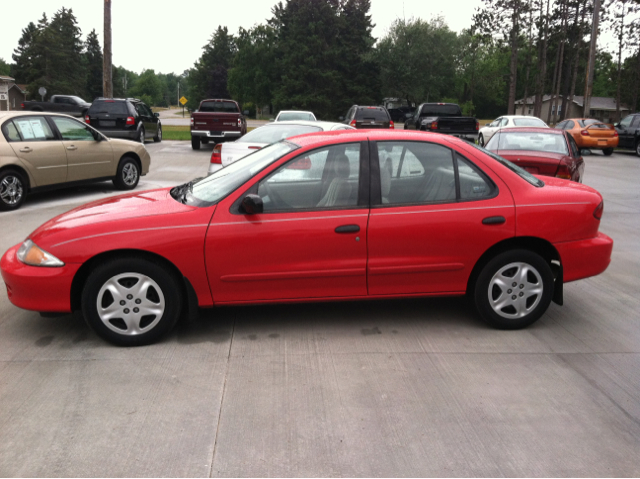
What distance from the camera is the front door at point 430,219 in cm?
482

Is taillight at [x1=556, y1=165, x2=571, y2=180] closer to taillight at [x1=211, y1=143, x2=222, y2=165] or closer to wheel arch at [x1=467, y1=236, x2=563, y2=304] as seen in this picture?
wheel arch at [x1=467, y1=236, x2=563, y2=304]

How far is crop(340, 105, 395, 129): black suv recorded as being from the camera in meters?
23.2

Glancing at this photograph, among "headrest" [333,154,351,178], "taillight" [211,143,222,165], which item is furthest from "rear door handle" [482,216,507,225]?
"taillight" [211,143,222,165]

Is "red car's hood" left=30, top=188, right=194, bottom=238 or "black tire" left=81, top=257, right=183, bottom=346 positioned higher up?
"red car's hood" left=30, top=188, right=194, bottom=238

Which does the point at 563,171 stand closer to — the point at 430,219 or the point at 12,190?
the point at 430,219

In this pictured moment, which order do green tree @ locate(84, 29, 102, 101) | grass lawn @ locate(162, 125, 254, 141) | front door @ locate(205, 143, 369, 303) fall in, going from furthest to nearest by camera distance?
green tree @ locate(84, 29, 102, 101) < grass lawn @ locate(162, 125, 254, 141) < front door @ locate(205, 143, 369, 303)

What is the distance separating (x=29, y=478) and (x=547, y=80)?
91.9 metres

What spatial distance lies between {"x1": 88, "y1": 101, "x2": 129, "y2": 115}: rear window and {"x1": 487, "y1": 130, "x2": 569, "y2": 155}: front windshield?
14.9 m

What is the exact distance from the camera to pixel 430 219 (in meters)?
4.84

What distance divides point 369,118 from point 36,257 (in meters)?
20.0

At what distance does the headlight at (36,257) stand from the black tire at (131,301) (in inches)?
11.6

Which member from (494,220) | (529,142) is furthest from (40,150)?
(494,220)

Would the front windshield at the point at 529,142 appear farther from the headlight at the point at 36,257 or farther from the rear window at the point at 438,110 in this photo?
the rear window at the point at 438,110

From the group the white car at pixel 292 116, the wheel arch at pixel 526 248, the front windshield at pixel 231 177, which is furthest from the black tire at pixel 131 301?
the white car at pixel 292 116
